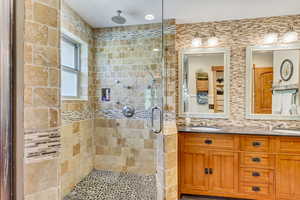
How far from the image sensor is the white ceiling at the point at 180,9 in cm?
226

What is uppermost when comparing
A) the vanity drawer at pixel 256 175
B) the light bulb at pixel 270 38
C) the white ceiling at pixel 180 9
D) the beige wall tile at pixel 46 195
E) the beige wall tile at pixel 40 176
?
the white ceiling at pixel 180 9

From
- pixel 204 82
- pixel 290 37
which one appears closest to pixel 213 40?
pixel 204 82

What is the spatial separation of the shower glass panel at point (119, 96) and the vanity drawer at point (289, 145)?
1383 millimetres

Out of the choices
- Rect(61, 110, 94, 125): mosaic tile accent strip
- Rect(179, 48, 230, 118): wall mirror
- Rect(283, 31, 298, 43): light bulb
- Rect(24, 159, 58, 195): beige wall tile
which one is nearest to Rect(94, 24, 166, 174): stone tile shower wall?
Rect(61, 110, 94, 125): mosaic tile accent strip

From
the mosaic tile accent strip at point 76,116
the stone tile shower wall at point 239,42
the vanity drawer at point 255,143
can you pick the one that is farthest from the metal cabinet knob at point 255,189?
the mosaic tile accent strip at point 76,116

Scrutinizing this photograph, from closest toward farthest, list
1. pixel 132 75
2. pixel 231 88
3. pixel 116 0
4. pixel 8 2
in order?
pixel 8 2 < pixel 116 0 < pixel 132 75 < pixel 231 88

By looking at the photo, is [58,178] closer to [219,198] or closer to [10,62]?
[10,62]

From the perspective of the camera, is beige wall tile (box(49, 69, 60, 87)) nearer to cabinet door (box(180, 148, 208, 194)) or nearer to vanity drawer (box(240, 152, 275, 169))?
cabinet door (box(180, 148, 208, 194))

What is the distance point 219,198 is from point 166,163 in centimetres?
93

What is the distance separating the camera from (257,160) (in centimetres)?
230

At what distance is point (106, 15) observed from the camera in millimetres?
2459

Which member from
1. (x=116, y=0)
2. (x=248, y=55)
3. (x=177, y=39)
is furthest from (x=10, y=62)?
(x=248, y=55)

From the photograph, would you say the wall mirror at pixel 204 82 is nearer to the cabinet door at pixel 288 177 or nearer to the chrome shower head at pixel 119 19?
the cabinet door at pixel 288 177

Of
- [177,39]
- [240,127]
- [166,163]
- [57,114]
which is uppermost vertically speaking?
[177,39]
